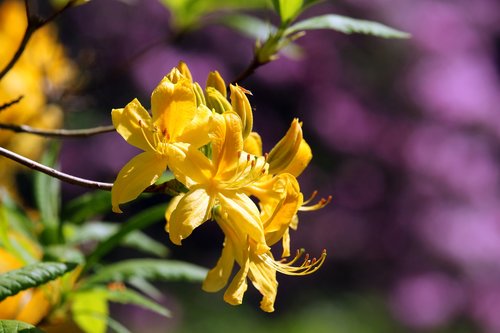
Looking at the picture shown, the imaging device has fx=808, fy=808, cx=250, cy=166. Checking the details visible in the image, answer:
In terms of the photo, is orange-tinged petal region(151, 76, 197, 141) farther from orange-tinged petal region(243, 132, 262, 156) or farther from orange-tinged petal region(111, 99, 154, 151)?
orange-tinged petal region(243, 132, 262, 156)

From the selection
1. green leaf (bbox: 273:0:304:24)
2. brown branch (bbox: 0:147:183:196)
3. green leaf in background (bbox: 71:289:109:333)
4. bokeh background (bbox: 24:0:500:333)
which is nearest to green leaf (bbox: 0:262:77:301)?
brown branch (bbox: 0:147:183:196)

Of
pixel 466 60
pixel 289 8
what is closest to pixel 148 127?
pixel 289 8

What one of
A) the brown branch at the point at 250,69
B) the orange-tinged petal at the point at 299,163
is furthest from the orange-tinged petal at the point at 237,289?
the brown branch at the point at 250,69

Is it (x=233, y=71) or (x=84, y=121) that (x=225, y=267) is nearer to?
(x=84, y=121)

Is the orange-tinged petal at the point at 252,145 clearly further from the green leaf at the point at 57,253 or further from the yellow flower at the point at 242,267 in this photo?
the green leaf at the point at 57,253

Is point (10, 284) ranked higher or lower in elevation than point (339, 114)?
higher

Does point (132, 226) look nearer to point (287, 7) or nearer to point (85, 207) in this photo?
point (85, 207)

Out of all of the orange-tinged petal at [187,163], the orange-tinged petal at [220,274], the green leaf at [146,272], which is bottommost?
the green leaf at [146,272]
